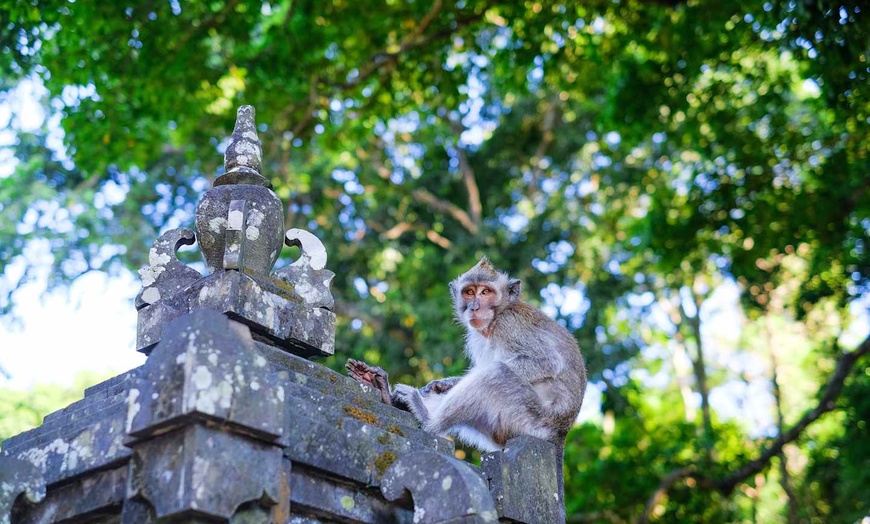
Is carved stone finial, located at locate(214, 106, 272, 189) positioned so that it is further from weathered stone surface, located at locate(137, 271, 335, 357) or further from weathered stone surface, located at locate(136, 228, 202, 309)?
weathered stone surface, located at locate(137, 271, 335, 357)

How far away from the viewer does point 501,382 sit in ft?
17.9

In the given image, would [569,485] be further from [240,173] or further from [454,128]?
[240,173]

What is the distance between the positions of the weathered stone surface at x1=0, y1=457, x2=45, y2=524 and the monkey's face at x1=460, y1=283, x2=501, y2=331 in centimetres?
357

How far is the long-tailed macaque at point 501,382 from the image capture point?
532 cm

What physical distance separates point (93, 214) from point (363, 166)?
602 cm

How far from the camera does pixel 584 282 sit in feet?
62.1

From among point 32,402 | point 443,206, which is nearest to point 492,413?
point 443,206

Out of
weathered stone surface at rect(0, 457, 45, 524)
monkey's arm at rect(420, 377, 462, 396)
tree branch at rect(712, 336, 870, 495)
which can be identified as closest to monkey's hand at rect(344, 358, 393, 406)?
monkey's arm at rect(420, 377, 462, 396)

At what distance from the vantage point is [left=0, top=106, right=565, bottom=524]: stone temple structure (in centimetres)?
318

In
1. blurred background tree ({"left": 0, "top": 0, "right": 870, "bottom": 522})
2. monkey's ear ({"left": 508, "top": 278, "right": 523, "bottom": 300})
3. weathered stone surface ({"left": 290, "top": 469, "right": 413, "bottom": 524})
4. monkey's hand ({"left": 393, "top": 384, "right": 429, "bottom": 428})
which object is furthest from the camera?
blurred background tree ({"left": 0, "top": 0, "right": 870, "bottom": 522})

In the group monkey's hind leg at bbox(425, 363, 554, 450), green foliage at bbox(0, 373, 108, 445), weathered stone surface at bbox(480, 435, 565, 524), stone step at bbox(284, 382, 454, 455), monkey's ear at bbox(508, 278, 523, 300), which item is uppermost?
green foliage at bbox(0, 373, 108, 445)

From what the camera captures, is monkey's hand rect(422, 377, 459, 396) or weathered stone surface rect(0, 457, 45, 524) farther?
monkey's hand rect(422, 377, 459, 396)

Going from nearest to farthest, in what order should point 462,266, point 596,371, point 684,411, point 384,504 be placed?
point 384,504 < point 596,371 < point 462,266 < point 684,411

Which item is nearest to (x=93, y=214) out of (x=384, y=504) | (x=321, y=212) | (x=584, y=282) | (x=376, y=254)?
(x=321, y=212)
